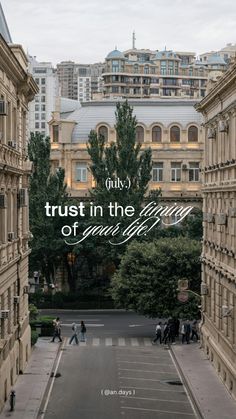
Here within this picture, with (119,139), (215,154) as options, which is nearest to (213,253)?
(215,154)

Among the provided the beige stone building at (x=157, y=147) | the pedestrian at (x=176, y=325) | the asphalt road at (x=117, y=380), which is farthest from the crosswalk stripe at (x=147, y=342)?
the beige stone building at (x=157, y=147)

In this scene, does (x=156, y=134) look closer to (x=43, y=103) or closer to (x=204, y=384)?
(x=204, y=384)

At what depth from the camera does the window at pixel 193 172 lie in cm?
8450

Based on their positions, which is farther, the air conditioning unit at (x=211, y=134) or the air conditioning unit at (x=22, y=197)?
the air conditioning unit at (x=211, y=134)

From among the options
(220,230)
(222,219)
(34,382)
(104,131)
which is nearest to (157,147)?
(104,131)

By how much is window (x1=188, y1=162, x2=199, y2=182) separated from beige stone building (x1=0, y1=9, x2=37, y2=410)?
129 ft

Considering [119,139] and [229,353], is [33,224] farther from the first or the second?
[229,353]

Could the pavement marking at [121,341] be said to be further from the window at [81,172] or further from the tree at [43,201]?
the window at [81,172]

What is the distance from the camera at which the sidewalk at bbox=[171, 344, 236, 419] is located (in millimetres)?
35531

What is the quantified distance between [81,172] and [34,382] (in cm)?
4419

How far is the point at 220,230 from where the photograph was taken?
4316 cm

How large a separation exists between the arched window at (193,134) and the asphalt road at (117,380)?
27966 millimetres

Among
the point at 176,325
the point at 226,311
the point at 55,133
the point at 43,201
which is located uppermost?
the point at 55,133

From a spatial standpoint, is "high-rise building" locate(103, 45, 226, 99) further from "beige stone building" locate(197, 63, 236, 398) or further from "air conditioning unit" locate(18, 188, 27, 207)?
"air conditioning unit" locate(18, 188, 27, 207)
